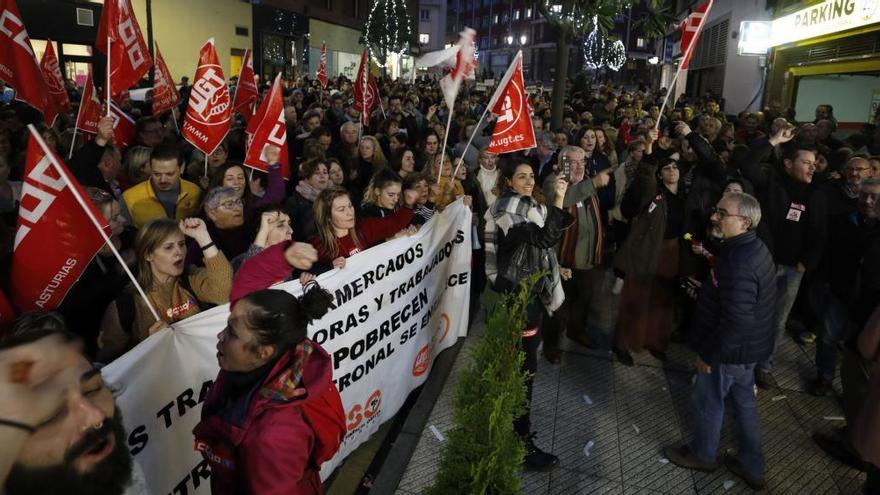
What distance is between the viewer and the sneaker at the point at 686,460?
4324 millimetres

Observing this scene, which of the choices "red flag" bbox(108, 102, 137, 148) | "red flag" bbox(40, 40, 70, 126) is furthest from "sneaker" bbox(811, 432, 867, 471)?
"red flag" bbox(40, 40, 70, 126)

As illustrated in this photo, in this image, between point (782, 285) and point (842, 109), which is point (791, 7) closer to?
point (842, 109)

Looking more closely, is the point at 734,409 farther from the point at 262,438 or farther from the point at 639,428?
the point at 262,438

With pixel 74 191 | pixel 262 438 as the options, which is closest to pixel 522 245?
pixel 262 438

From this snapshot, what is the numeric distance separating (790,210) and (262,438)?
534cm

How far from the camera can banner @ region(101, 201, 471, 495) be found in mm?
2873

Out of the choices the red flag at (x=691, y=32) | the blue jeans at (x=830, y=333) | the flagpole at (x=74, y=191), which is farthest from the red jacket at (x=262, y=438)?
the red flag at (x=691, y=32)

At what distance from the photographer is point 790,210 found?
5762 millimetres

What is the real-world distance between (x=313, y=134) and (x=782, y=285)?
236 inches

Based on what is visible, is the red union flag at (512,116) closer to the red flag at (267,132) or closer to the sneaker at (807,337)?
the red flag at (267,132)

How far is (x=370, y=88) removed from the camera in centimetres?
1098

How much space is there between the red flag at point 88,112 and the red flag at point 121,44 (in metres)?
0.21

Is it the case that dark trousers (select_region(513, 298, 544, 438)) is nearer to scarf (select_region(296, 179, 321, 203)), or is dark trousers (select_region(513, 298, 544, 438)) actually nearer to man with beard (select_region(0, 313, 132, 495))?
scarf (select_region(296, 179, 321, 203))

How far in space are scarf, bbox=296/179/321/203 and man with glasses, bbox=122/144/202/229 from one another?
989 mm
